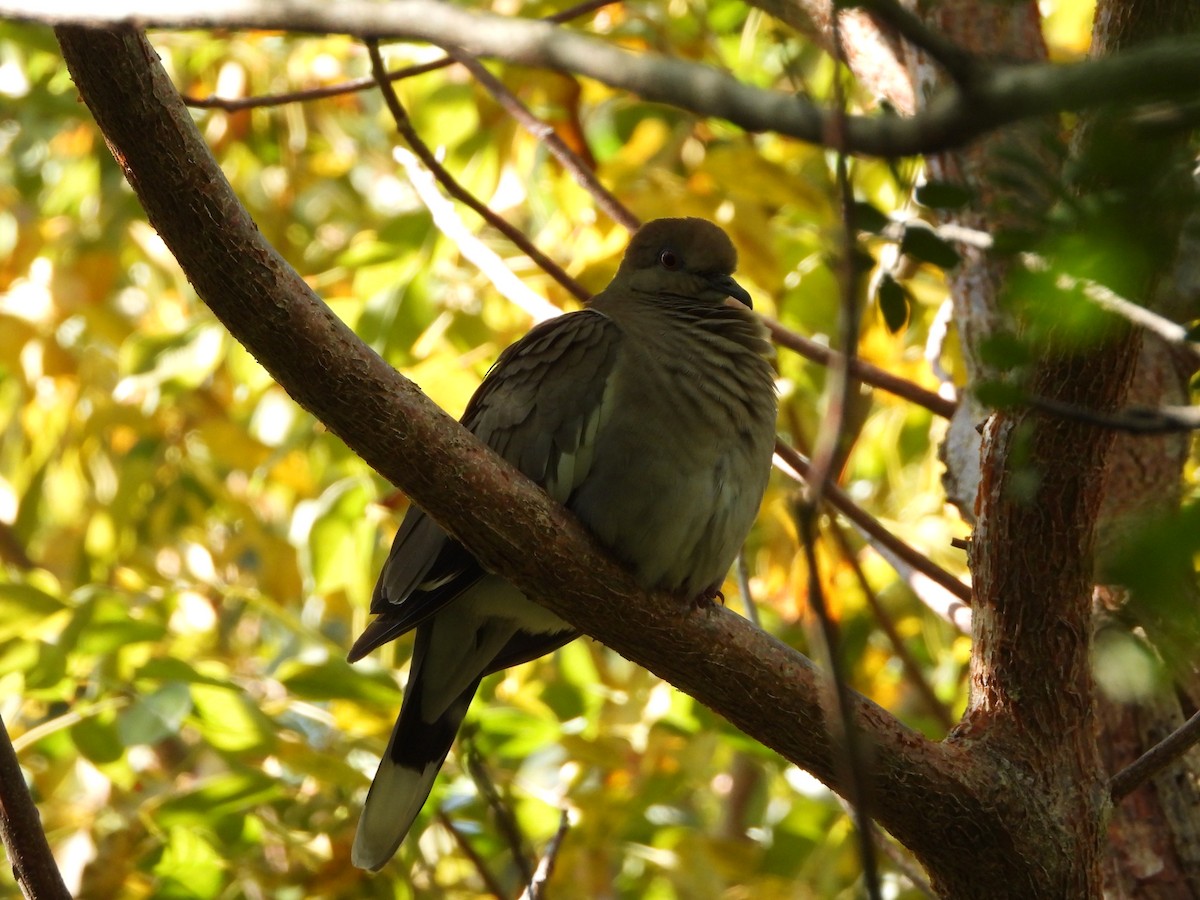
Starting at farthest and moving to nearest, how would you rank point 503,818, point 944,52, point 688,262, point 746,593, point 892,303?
1. point 688,262
2. point 746,593
3. point 503,818
4. point 892,303
5. point 944,52

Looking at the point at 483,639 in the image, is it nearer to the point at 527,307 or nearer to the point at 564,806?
the point at 564,806

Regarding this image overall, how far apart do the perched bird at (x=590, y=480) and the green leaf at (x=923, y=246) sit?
1.19 meters

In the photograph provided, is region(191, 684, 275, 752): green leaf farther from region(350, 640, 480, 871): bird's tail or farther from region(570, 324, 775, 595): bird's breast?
region(570, 324, 775, 595): bird's breast

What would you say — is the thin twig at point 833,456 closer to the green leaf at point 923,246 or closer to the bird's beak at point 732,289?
the green leaf at point 923,246

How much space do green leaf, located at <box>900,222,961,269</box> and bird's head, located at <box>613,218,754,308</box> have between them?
1878 millimetres

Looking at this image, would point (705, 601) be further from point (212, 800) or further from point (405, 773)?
point (212, 800)

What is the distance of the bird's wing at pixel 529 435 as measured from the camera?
2.71 metres

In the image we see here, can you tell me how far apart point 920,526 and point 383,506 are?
141 centimetres

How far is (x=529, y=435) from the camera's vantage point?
2.80m

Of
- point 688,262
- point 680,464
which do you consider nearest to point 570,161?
point 688,262

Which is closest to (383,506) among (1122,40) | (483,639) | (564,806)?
(483,639)

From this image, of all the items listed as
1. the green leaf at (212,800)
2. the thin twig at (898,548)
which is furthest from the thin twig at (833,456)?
the green leaf at (212,800)

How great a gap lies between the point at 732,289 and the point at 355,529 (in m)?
1.19

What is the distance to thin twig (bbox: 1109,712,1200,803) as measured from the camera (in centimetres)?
206
